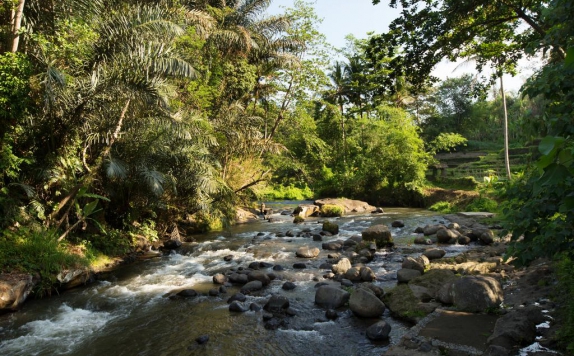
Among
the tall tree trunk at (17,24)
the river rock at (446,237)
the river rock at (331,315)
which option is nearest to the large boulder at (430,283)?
the river rock at (331,315)

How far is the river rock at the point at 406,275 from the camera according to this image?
783cm

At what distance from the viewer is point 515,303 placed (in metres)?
5.54

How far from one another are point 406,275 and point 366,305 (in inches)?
83.1

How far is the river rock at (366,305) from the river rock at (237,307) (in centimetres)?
197

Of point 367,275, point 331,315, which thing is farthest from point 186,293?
point 367,275

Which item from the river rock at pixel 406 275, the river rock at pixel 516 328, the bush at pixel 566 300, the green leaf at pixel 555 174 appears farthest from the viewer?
the river rock at pixel 406 275

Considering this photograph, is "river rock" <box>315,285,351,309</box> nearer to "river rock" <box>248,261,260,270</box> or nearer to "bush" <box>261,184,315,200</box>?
"river rock" <box>248,261,260,270</box>

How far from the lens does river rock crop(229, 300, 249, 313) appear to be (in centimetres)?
677

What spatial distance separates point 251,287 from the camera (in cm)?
792

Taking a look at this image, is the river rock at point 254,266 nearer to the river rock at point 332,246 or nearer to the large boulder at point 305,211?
the river rock at point 332,246

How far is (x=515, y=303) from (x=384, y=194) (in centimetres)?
2106

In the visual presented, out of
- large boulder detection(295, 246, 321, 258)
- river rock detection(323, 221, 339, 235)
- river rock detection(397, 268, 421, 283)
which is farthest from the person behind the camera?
river rock detection(323, 221, 339, 235)

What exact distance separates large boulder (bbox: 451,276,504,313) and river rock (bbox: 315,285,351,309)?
193 centimetres

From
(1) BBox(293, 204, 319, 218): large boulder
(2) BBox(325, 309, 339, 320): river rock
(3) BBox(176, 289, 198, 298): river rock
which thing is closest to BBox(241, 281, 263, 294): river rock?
(3) BBox(176, 289, 198, 298): river rock
